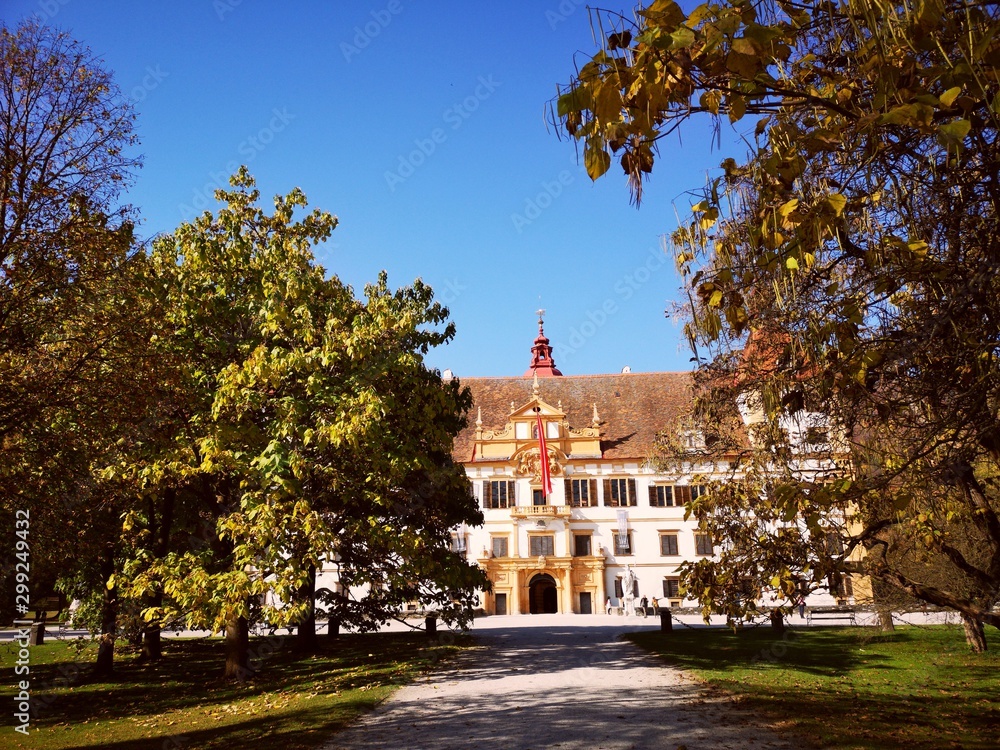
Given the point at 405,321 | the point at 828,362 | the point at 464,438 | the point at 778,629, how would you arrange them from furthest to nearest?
1. the point at 464,438
2. the point at 778,629
3. the point at 405,321
4. the point at 828,362

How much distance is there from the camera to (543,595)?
44500 millimetres

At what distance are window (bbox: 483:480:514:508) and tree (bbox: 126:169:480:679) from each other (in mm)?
27289

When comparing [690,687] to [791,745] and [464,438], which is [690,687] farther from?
[464,438]

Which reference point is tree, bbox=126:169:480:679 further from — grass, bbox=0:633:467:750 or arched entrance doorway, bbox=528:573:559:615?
arched entrance doorway, bbox=528:573:559:615

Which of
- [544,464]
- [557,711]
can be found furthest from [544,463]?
[557,711]

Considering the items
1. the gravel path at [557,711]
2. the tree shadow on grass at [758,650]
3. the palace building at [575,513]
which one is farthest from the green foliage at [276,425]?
the palace building at [575,513]

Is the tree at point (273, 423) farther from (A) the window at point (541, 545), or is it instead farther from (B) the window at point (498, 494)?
(B) the window at point (498, 494)

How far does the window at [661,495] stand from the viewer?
44.7 meters

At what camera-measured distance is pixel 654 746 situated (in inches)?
346

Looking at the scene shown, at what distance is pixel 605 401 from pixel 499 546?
42.3 feet

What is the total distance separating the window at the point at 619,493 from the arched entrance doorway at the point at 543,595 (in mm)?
6118

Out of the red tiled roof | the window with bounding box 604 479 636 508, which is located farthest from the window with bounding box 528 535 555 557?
the red tiled roof

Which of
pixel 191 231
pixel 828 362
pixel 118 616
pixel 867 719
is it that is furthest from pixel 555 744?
pixel 191 231

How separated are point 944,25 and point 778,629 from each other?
82.1ft
